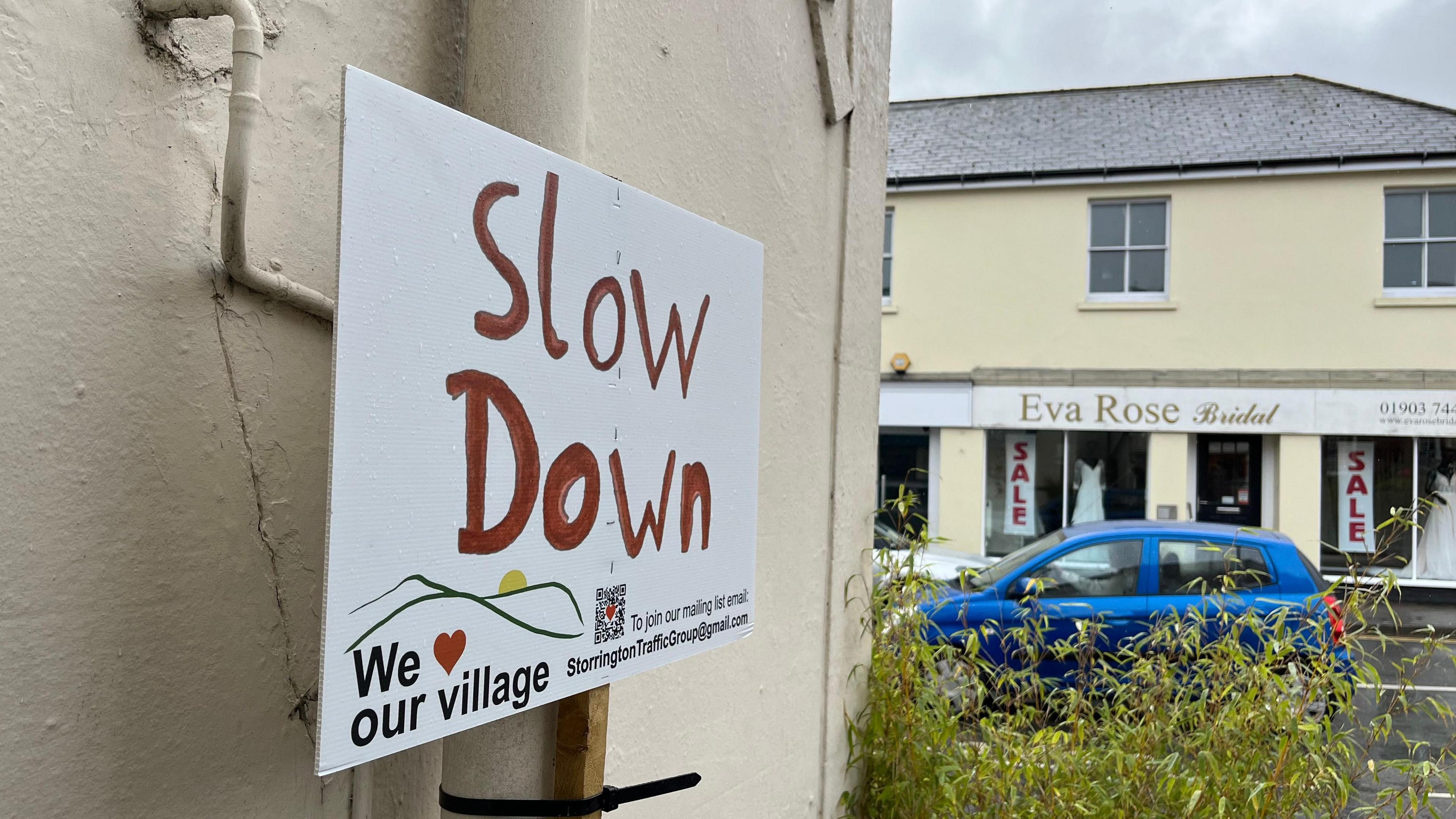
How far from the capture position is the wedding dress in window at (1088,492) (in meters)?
15.4

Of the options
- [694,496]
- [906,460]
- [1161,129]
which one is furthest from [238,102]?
[1161,129]

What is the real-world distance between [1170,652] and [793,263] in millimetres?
2275

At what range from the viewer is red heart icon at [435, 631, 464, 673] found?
135 cm

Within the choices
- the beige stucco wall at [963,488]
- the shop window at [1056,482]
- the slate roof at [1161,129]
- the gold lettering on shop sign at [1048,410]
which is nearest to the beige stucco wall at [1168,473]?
the shop window at [1056,482]

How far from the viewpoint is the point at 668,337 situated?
5.97 ft

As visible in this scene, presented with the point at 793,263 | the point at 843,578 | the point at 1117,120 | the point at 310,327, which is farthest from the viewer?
the point at 1117,120

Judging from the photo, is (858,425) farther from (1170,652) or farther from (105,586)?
(105,586)

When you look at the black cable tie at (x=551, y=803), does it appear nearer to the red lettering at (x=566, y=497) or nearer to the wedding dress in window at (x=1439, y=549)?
the red lettering at (x=566, y=497)

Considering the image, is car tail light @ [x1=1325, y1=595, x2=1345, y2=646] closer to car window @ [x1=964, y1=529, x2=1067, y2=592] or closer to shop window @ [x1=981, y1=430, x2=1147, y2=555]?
car window @ [x1=964, y1=529, x2=1067, y2=592]

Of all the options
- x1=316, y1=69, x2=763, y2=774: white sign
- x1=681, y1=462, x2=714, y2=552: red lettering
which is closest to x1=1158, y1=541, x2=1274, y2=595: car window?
x1=681, y1=462, x2=714, y2=552: red lettering

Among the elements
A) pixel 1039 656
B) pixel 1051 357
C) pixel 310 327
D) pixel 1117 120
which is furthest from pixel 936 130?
pixel 310 327

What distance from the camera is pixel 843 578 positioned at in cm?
386

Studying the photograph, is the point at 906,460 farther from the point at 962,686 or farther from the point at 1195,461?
the point at 962,686

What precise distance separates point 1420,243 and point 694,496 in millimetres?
16241
